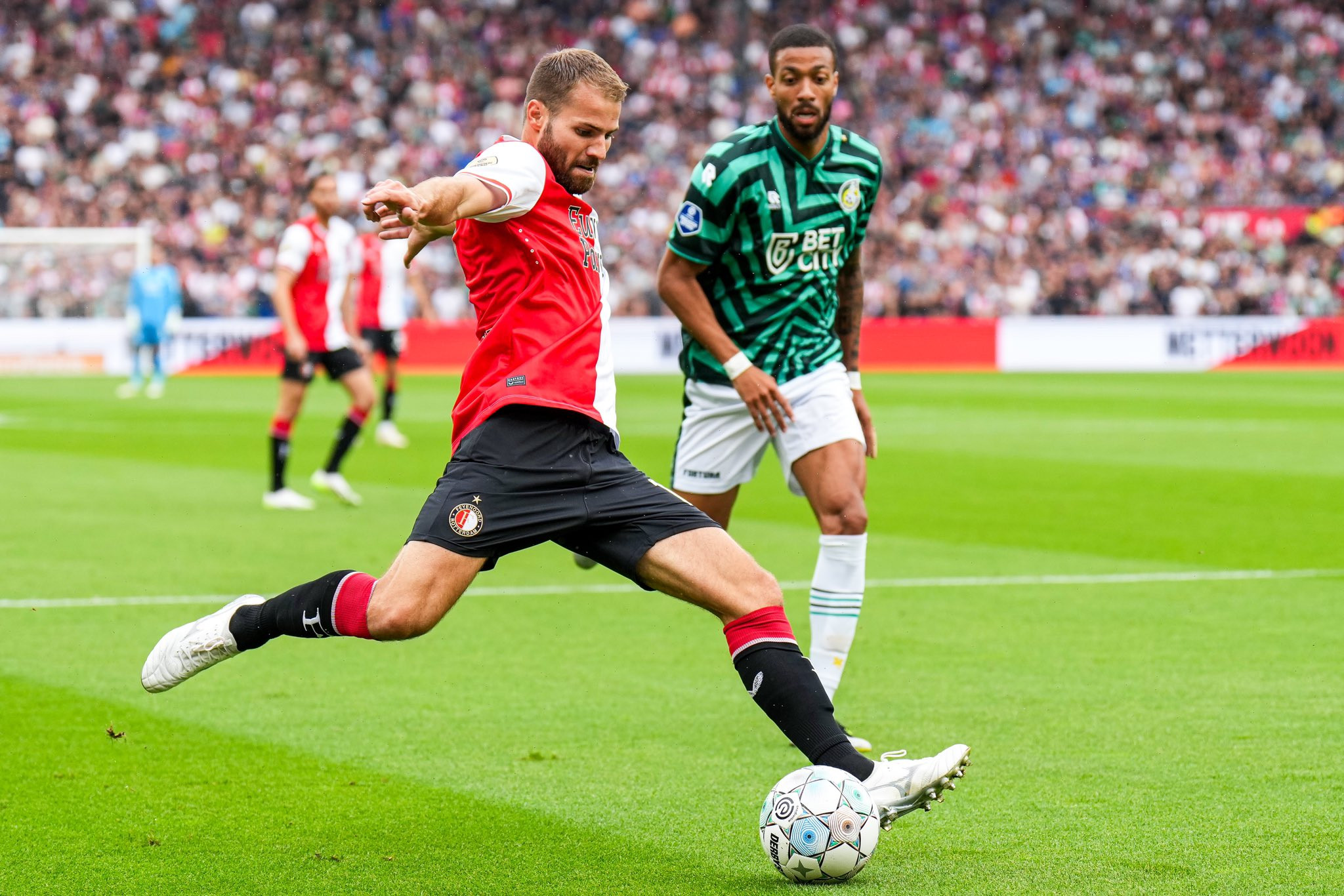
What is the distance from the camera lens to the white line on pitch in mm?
8242

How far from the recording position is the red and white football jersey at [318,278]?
482 inches

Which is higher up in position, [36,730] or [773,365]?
[773,365]

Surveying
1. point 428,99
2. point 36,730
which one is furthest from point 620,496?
point 428,99

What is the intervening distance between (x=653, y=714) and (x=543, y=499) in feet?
5.78

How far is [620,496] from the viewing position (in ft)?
14.3

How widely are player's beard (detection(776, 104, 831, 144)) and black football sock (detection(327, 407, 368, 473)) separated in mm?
7295

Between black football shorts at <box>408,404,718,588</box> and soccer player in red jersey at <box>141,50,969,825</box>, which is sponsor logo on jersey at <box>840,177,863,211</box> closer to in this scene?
soccer player in red jersey at <box>141,50,969,825</box>

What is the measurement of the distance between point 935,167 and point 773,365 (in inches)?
1208

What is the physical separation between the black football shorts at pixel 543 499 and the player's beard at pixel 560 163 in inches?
21.7

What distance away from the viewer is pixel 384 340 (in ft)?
57.6

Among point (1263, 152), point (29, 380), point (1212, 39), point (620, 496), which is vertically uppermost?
point (1212, 39)

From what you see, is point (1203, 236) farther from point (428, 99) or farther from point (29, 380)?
point (29, 380)

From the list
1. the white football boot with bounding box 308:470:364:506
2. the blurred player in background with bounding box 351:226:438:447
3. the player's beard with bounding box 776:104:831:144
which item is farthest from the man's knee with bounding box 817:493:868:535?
the blurred player in background with bounding box 351:226:438:447

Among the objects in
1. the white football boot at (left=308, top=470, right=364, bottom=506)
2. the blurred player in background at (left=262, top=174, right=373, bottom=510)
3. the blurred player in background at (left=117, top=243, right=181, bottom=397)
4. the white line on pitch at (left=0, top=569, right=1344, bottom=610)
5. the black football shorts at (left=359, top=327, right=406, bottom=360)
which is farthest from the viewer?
the blurred player in background at (left=117, top=243, right=181, bottom=397)
